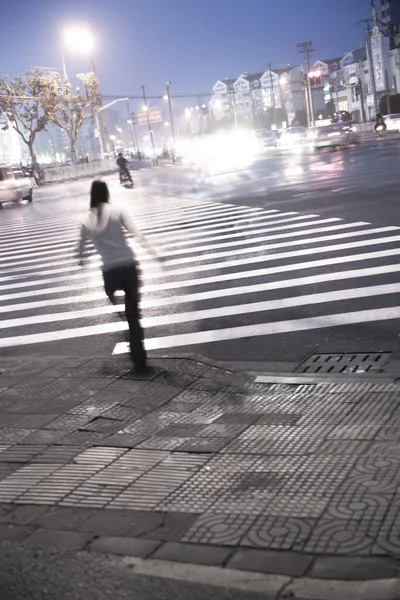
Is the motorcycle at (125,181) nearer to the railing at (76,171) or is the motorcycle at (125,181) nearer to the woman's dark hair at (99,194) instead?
the railing at (76,171)

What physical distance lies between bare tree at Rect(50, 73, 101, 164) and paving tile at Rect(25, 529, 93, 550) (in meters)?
67.4

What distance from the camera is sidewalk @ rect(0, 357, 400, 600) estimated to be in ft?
13.3

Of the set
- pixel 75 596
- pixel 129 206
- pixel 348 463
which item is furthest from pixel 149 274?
pixel 129 206

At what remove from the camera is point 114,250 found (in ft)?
26.9

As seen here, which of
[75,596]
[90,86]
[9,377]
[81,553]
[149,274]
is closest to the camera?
[75,596]

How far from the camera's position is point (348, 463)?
4.94 metres

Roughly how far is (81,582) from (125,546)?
1.29 feet

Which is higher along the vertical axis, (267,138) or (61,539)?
(267,138)

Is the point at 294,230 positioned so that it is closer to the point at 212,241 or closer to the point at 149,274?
the point at 212,241

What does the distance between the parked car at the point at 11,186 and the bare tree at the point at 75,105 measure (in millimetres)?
30793

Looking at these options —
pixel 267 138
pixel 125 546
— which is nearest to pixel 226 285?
pixel 125 546

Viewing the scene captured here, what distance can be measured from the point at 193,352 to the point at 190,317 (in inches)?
60.7

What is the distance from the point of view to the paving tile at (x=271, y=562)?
12.4 feet

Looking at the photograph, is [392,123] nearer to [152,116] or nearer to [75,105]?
[75,105]
